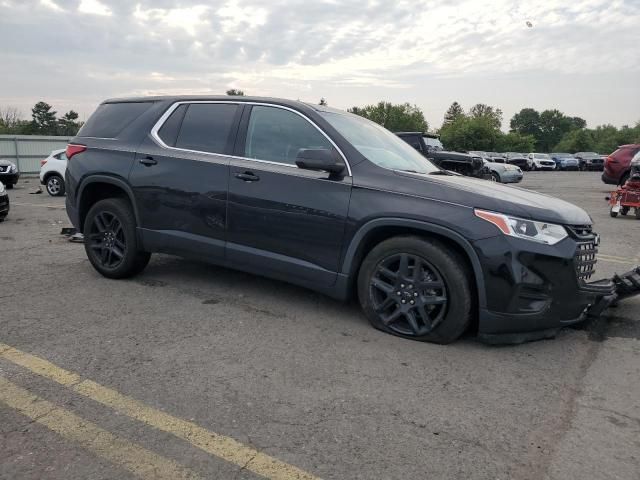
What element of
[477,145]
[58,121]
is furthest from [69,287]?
[58,121]

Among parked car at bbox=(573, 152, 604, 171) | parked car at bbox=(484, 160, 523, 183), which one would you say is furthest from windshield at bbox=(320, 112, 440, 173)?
parked car at bbox=(573, 152, 604, 171)

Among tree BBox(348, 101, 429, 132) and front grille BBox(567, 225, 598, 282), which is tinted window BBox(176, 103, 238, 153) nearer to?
front grille BBox(567, 225, 598, 282)

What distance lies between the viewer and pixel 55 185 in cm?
1562

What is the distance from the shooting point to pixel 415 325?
382 centimetres

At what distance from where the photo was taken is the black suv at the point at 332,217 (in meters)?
3.60

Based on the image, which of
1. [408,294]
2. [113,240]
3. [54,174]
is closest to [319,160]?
[408,294]

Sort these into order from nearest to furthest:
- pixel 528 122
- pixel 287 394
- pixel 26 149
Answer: pixel 287 394 < pixel 26 149 < pixel 528 122

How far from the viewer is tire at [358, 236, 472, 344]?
3660 millimetres

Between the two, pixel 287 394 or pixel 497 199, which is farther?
pixel 497 199

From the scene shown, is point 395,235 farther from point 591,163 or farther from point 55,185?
point 591,163

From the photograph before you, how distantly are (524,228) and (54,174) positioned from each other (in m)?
15.1

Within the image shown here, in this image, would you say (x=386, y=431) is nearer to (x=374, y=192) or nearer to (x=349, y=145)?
(x=374, y=192)

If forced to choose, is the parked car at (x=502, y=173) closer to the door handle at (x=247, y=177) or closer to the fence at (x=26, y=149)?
the door handle at (x=247, y=177)

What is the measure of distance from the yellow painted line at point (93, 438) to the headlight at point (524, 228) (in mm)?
2392
